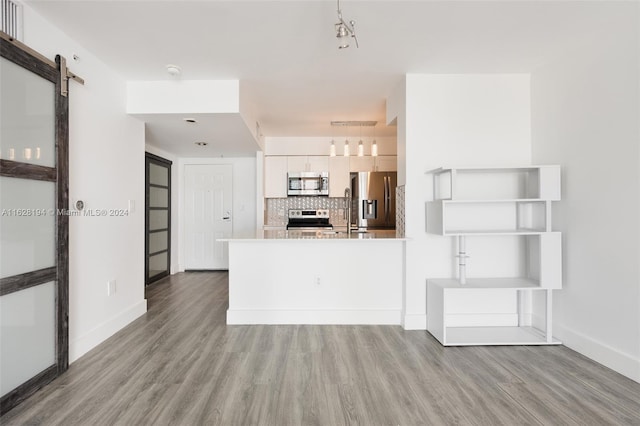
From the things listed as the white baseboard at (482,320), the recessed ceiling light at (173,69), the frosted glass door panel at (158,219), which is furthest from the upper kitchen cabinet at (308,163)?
the white baseboard at (482,320)

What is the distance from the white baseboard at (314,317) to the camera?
332cm

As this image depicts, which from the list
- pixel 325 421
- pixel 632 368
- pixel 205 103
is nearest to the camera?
pixel 325 421

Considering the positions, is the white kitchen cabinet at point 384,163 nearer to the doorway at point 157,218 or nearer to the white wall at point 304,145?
the white wall at point 304,145

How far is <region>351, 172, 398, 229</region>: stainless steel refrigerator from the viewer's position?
489 centimetres

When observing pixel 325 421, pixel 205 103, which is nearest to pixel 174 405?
pixel 325 421

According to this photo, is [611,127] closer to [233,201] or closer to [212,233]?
[233,201]

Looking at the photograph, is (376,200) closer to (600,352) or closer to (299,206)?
(299,206)

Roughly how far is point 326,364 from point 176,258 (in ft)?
15.0

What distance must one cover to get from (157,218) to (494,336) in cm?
511

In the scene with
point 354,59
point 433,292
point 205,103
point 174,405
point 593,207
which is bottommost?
Answer: point 174,405

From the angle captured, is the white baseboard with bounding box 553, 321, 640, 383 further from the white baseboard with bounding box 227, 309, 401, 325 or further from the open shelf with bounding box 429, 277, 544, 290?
the white baseboard with bounding box 227, 309, 401, 325

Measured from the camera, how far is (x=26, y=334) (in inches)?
80.7

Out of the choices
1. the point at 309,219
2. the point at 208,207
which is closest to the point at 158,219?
the point at 208,207

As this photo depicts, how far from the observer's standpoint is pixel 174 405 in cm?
194
